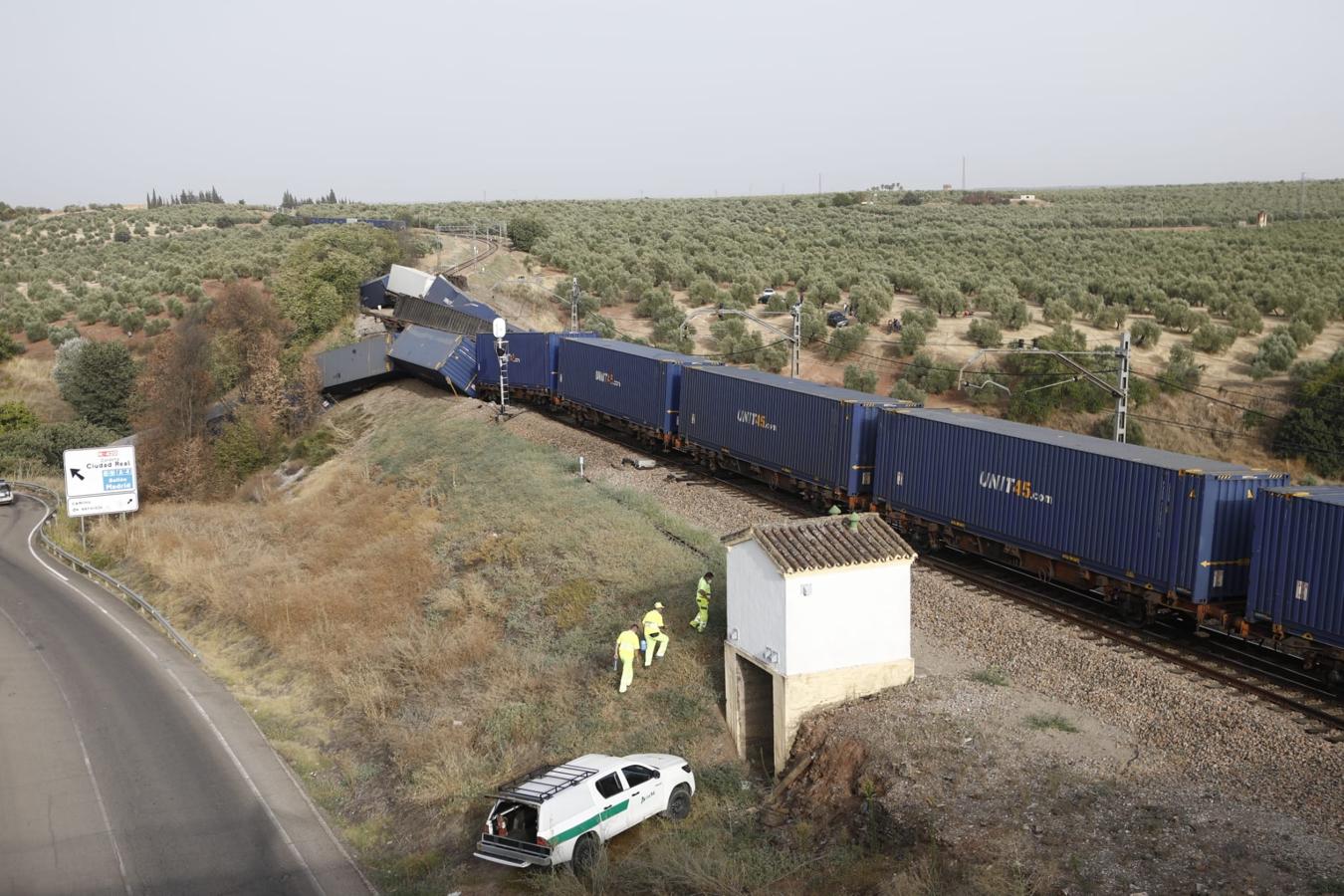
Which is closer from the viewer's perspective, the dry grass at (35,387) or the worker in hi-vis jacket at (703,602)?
the worker in hi-vis jacket at (703,602)

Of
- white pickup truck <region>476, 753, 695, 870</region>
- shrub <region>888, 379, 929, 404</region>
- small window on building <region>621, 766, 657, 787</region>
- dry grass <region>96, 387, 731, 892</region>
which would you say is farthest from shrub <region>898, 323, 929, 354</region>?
small window on building <region>621, 766, 657, 787</region>

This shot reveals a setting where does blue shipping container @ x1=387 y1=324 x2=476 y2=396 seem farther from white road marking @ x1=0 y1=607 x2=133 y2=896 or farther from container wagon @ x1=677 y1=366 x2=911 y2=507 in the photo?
white road marking @ x1=0 y1=607 x2=133 y2=896

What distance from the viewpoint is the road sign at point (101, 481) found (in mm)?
40656

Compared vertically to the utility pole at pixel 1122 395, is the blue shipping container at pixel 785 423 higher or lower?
lower

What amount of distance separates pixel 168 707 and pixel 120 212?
131 metres

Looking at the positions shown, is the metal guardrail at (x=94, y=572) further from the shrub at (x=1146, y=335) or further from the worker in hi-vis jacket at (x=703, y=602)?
the shrub at (x=1146, y=335)

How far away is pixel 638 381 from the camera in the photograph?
3716cm

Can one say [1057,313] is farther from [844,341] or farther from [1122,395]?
[1122,395]

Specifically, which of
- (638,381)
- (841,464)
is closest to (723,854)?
(841,464)

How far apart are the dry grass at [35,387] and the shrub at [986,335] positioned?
4935 centimetres

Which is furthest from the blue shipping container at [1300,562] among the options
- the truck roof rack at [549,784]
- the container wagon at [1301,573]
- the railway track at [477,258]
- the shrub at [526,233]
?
the shrub at [526,233]

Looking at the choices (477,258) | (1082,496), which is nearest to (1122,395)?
(1082,496)

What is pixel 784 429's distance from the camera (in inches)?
1144

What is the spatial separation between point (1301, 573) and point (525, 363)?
1366 inches
